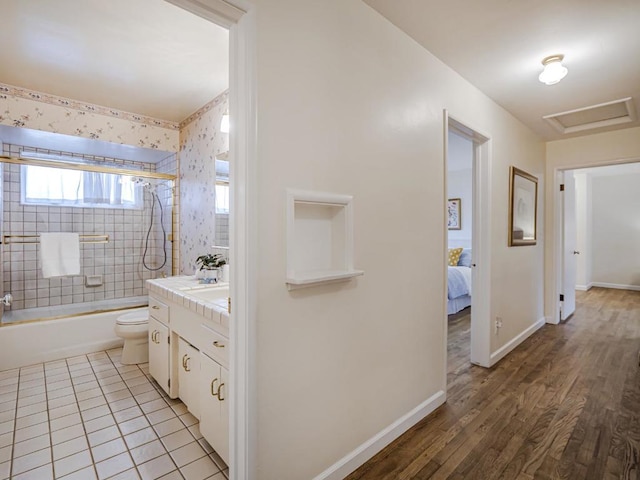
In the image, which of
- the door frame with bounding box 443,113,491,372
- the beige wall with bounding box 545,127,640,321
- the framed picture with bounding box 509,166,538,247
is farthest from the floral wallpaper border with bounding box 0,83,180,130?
the beige wall with bounding box 545,127,640,321

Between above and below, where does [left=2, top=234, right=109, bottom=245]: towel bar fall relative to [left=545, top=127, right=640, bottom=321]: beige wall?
below

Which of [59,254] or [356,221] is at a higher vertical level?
[356,221]

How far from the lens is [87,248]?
3.62 m

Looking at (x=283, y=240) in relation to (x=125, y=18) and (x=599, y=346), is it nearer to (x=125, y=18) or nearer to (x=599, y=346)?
(x=125, y=18)

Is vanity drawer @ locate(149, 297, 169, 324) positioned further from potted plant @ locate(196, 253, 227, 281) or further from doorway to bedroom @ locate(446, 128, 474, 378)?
doorway to bedroom @ locate(446, 128, 474, 378)

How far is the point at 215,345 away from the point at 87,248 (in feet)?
9.90

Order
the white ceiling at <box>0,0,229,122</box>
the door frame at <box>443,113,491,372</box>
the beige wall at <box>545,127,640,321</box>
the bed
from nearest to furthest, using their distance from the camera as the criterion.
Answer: the white ceiling at <box>0,0,229,122</box> → the door frame at <box>443,113,491,372</box> → the beige wall at <box>545,127,640,321</box> → the bed

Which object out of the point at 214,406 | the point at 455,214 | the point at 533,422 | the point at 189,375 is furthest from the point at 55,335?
the point at 455,214

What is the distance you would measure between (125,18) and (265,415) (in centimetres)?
234

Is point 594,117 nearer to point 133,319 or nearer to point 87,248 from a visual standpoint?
point 133,319

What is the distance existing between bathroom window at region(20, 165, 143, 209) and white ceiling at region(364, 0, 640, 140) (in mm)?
3567

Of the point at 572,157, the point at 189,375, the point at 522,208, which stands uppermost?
the point at 572,157

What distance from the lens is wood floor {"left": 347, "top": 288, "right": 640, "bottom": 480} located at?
159 cm

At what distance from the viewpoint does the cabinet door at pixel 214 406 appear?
1.51 meters
